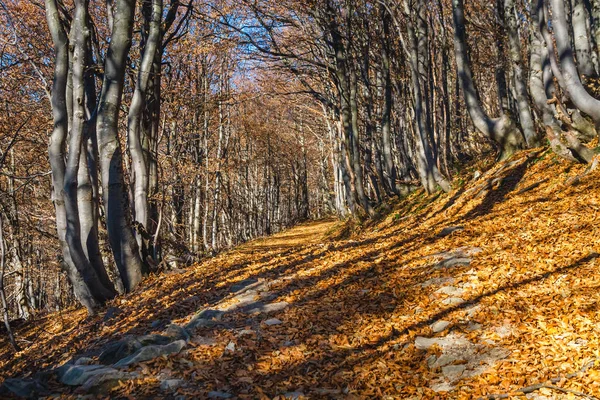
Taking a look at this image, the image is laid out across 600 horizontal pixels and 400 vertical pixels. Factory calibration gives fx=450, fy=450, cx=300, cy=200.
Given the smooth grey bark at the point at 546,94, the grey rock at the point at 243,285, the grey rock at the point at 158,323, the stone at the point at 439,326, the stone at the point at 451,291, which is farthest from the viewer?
the smooth grey bark at the point at 546,94

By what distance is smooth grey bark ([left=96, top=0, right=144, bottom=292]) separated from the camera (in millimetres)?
8039

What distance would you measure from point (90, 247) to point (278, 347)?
5.22m

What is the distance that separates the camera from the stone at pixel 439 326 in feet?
15.1

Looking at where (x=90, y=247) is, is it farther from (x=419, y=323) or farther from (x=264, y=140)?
(x=264, y=140)

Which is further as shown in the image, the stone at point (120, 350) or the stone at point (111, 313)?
the stone at point (111, 313)

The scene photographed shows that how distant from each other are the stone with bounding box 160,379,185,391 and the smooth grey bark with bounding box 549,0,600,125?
651 centimetres

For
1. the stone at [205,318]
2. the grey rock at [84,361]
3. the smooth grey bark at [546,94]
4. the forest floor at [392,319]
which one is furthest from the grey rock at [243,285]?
the smooth grey bark at [546,94]

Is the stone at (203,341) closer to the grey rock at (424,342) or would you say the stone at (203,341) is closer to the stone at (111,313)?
the grey rock at (424,342)

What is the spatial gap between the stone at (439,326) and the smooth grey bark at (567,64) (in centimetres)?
421

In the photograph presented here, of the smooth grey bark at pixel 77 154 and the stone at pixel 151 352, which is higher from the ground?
the smooth grey bark at pixel 77 154

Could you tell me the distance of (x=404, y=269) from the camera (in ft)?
22.1

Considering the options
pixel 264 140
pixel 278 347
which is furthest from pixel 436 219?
pixel 264 140

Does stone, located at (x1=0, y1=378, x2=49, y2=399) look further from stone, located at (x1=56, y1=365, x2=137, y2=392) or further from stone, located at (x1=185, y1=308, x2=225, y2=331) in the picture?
stone, located at (x1=185, y1=308, x2=225, y2=331)

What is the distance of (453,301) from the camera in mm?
5164
